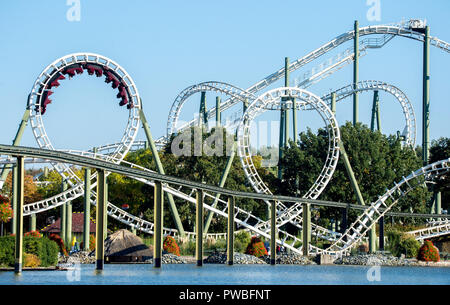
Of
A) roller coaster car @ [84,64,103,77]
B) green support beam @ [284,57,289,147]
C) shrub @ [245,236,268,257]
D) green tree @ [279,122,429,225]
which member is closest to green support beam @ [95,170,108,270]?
shrub @ [245,236,268,257]

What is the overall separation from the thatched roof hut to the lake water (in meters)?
1.88

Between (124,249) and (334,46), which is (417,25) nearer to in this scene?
(334,46)

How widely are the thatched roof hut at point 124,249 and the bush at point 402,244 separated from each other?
49.5ft

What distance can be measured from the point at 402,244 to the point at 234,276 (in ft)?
60.6

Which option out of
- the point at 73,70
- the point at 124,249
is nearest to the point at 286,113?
the point at 73,70

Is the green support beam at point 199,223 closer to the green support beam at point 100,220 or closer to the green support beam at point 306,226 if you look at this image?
the green support beam at point 100,220

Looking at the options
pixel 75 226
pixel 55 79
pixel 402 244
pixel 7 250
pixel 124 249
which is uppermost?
pixel 55 79

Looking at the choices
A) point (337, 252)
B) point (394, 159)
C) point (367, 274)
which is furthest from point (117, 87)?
point (394, 159)

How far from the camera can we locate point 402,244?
47.8 m

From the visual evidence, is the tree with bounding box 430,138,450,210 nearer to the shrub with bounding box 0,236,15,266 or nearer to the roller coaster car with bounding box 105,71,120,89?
the roller coaster car with bounding box 105,71,120,89

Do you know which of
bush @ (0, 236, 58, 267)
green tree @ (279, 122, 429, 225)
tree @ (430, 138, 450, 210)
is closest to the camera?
bush @ (0, 236, 58, 267)

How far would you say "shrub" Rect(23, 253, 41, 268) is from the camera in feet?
103

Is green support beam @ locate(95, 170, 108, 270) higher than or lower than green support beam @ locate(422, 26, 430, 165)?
lower

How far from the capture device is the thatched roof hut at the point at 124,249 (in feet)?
128
